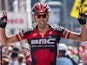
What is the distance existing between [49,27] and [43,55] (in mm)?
380

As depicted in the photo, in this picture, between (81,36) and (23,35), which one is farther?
(23,35)

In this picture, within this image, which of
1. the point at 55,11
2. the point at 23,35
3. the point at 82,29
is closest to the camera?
the point at 82,29

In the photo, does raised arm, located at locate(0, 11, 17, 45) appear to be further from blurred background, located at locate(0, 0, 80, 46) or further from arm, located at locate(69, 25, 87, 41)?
blurred background, located at locate(0, 0, 80, 46)

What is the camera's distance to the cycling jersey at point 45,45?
706cm

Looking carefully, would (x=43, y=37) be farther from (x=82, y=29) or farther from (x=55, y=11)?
(x=55, y=11)

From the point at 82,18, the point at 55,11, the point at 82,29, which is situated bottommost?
the point at 55,11

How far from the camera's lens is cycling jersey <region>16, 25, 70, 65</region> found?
7062 mm

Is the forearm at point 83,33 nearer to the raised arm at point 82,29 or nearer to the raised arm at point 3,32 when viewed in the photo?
the raised arm at point 82,29

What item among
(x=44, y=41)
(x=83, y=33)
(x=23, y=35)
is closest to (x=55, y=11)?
(x=23, y=35)

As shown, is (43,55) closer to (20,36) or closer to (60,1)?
(20,36)

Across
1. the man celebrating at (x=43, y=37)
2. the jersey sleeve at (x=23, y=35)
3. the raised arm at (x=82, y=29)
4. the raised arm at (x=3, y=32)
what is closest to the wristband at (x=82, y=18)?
the raised arm at (x=82, y=29)

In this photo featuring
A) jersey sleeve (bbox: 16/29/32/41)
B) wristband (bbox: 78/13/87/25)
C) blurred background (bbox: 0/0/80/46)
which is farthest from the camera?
blurred background (bbox: 0/0/80/46)

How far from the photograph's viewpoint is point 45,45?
279 inches

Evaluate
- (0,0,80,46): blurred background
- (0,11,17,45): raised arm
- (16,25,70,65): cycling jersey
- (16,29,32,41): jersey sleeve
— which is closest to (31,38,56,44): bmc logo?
(16,25,70,65): cycling jersey
